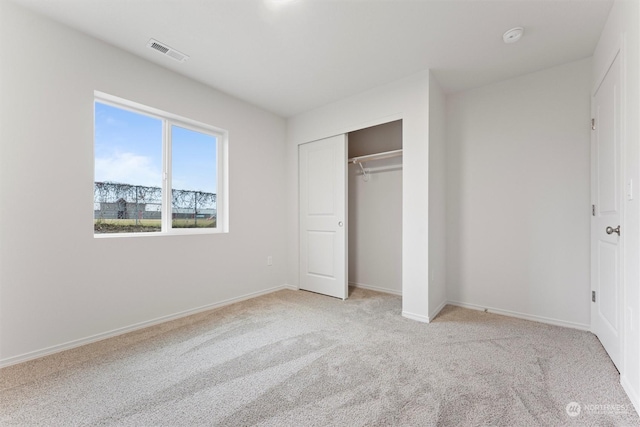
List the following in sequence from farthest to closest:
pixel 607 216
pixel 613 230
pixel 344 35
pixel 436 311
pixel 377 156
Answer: pixel 377 156 → pixel 436 311 → pixel 344 35 → pixel 607 216 → pixel 613 230

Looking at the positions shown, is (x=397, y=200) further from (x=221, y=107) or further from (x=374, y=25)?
(x=221, y=107)

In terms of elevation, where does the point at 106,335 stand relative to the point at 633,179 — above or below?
below

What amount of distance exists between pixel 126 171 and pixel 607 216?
3923 mm

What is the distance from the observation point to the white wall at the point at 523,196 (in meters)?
2.52

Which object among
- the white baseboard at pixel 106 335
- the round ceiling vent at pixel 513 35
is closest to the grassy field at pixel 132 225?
the white baseboard at pixel 106 335

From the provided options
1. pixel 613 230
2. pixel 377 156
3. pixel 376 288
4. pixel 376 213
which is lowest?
pixel 376 288

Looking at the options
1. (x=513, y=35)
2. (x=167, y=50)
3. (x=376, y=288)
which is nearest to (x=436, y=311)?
(x=376, y=288)

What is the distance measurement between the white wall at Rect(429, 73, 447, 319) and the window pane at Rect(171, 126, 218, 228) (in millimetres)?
2379

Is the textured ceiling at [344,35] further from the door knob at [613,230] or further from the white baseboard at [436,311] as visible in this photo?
the white baseboard at [436,311]

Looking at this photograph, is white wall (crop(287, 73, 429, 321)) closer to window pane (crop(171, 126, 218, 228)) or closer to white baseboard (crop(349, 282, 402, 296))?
white baseboard (crop(349, 282, 402, 296))

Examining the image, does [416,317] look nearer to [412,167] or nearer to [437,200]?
[437,200]

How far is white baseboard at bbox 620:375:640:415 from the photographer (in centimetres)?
140

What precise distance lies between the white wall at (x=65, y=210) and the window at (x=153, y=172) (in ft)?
0.56

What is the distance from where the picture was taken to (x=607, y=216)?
2.06m
